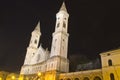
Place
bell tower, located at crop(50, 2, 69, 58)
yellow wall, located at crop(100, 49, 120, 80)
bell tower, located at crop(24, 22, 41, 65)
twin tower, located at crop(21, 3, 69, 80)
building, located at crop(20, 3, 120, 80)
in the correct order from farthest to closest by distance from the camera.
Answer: bell tower, located at crop(24, 22, 41, 65) < bell tower, located at crop(50, 2, 69, 58) < twin tower, located at crop(21, 3, 69, 80) < building, located at crop(20, 3, 120, 80) < yellow wall, located at crop(100, 49, 120, 80)

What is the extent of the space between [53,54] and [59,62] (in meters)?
4.54

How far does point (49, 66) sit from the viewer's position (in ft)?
158

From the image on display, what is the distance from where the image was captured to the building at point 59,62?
32.7 meters

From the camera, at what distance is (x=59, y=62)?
45781mm

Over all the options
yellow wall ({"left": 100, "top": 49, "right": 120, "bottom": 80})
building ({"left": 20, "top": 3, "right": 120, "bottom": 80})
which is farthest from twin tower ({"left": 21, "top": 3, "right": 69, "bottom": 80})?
yellow wall ({"left": 100, "top": 49, "right": 120, "bottom": 80})

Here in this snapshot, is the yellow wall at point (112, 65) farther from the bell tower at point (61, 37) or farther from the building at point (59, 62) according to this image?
the bell tower at point (61, 37)

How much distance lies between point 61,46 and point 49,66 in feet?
26.7

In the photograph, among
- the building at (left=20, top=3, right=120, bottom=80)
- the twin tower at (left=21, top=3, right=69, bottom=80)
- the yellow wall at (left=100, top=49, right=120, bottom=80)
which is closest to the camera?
the yellow wall at (left=100, top=49, right=120, bottom=80)

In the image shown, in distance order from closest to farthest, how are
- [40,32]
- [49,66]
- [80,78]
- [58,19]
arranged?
[80,78] → [49,66] → [58,19] → [40,32]

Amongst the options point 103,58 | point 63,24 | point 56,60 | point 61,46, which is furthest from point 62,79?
point 63,24

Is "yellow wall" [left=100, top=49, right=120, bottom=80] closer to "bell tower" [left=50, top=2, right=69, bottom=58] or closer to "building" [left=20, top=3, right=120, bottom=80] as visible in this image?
"building" [left=20, top=3, right=120, bottom=80]

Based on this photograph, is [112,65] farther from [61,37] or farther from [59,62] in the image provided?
[61,37]

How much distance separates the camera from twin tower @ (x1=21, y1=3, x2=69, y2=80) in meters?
46.6

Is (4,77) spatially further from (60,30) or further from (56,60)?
(60,30)
